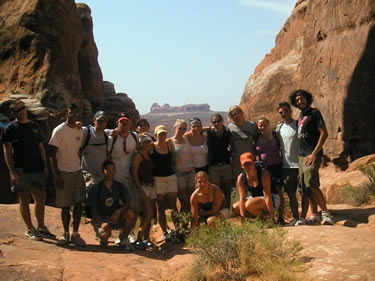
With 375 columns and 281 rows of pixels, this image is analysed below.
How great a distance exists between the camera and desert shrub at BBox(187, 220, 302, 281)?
5508mm

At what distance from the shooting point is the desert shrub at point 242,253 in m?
5.51

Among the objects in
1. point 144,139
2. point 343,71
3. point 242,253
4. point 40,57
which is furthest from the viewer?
point 40,57

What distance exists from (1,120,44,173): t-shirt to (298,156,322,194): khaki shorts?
3.83 m

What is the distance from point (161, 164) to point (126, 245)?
1261mm

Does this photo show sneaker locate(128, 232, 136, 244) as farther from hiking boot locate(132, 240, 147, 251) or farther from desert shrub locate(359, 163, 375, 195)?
desert shrub locate(359, 163, 375, 195)

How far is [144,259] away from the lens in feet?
22.4

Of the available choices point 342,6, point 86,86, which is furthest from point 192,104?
point 342,6

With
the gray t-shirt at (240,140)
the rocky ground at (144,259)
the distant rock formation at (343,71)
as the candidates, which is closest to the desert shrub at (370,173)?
the distant rock formation at (343,71)

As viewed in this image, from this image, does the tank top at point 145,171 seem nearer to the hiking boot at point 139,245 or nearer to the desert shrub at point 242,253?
the hiking boot at point 139,245

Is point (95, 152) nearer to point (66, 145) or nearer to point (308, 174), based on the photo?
point (66, 145)

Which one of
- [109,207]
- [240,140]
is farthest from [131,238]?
[240,140]

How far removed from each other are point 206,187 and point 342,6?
7.84 m

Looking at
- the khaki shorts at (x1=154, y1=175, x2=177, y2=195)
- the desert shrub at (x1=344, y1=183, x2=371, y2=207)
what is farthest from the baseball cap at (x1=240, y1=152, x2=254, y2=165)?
the desert shrub at (x1=344, y1=183, x2=371, y2=207)

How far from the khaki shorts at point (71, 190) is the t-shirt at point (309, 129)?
3.29 metres
